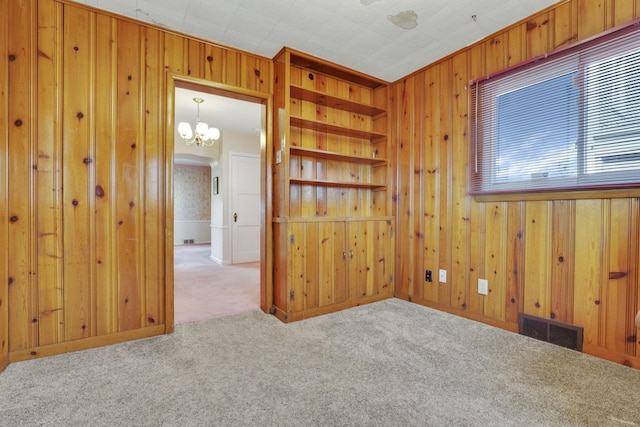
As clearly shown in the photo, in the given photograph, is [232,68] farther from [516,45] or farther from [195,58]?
[516,45]

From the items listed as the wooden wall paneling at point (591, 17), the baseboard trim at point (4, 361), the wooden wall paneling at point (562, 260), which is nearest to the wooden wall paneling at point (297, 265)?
the baseboard trim at point (4, 361)

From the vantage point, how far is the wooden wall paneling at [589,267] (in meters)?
1.95

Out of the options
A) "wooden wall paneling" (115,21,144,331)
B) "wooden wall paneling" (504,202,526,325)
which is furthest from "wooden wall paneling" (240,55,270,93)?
"wooden wall paneling" (504,202,526,325)

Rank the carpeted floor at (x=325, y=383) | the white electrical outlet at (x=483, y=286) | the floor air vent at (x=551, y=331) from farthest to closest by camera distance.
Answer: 1. the white electrical outlet at (x=483, y=286)
2. the floor air vent at (x=551, y=331)
3. the carpeted floor at (x=325, y=383)

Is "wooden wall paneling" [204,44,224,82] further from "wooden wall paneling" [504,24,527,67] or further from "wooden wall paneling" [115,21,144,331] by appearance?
"wooden wall paneling" [504,24,527,67]

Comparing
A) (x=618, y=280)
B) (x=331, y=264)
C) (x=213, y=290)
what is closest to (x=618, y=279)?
(x=618, y=280)

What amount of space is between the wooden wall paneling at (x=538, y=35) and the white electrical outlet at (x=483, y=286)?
185cm

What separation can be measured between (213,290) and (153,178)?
1899 millimetres

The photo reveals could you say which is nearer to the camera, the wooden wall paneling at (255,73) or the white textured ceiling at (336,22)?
the white textured ceiling at (336,22)

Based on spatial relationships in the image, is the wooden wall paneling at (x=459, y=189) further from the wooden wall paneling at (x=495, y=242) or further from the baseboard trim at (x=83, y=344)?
the baseboard trim at (x=83, y=344)

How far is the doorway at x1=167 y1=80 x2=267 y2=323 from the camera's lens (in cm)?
292

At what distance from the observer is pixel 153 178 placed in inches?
91.5

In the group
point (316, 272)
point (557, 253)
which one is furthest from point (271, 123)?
point (557, 253)

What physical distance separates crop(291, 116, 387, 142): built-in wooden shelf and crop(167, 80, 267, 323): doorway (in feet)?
1.21
